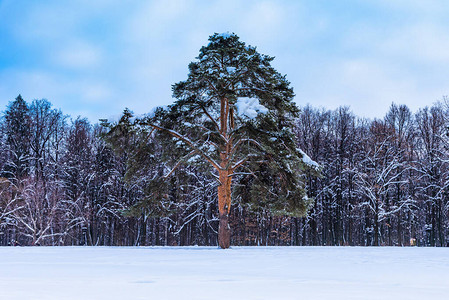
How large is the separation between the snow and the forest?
15152mm

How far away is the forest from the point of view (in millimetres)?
34125

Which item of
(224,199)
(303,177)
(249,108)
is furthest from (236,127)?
(303,177)

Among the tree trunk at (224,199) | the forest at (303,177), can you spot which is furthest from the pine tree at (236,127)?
the forest at (303,177)

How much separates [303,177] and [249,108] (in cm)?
1651

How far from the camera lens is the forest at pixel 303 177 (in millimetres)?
34125

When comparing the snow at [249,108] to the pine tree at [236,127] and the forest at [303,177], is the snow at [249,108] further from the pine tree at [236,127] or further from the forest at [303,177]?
the forest at [303,177]

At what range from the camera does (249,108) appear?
60.8 feet

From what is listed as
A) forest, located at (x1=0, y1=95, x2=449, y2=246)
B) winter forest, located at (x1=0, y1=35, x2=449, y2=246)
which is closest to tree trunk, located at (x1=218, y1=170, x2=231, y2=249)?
winter forest, located at (x1=0, y1=35, x2=449, y2=246)

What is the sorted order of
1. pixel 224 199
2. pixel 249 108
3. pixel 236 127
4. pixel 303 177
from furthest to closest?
pixel 303 177, pixel 224 199, pixel 236 127, pixel 249 108

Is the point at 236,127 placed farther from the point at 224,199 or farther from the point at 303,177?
the point at 303,177

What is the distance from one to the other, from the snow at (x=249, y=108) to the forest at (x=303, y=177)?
1515 cm

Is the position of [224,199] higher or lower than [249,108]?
lower

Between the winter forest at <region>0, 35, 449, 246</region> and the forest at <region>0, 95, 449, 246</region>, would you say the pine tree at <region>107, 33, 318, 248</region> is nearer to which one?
the winter forest at <region>0, 35, 449, 246</region>

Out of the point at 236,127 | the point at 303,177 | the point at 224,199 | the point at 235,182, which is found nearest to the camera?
the point at 236,127
